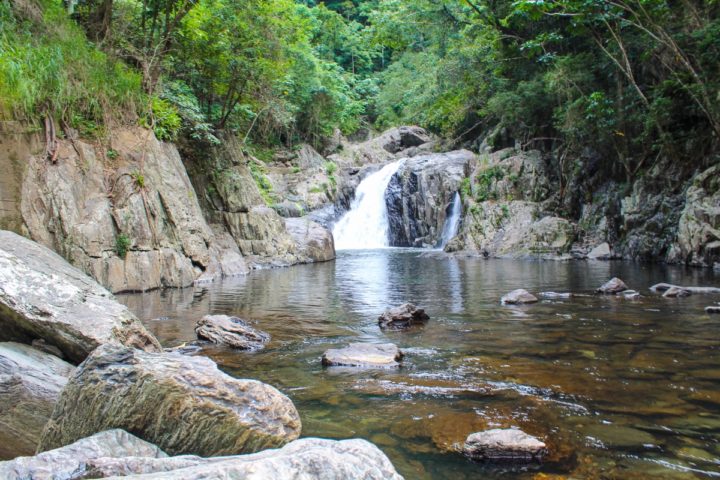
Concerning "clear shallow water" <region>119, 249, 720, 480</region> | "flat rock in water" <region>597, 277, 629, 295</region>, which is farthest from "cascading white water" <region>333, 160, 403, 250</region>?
"flat rock in water" <region>597, 277, 629, 295</region>

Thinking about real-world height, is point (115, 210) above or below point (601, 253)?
above

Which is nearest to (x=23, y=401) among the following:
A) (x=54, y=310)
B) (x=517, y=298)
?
(x=54, y=310)

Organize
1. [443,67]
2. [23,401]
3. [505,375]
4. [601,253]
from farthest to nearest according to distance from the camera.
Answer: [443,67]
[601,253]
[505,375]
[23,401]

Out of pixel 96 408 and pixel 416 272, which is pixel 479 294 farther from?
pixel 96 408

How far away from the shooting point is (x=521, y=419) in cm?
353

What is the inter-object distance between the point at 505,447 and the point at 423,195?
70.9 ft

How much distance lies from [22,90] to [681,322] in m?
11.7

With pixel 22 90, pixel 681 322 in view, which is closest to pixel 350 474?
pixel 681 322

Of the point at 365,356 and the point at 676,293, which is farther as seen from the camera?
the point at 676,293

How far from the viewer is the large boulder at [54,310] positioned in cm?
382

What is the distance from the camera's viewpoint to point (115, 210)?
1067cm

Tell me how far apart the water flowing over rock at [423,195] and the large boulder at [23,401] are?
21.2 m

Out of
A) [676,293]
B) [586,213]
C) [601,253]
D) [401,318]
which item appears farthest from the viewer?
[586,213]

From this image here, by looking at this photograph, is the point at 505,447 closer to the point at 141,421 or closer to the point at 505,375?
the point at 505,375
